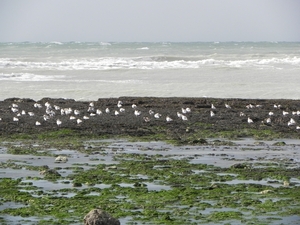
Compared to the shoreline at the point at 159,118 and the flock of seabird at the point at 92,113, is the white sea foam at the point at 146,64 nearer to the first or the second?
the shoreline at the point at 159,118

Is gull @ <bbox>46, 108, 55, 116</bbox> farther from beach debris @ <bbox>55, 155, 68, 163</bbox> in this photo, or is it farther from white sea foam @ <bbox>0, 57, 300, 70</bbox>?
white sea foam @ <bbox>0, 57, 300, 70</bbox>

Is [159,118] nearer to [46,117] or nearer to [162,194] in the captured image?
[46,117]

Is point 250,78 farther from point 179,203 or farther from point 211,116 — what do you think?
point 179,203

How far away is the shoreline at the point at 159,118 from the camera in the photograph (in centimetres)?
1911

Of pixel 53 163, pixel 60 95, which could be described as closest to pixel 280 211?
pixel 53 163

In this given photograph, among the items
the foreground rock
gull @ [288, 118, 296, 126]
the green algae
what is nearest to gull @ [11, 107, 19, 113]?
the green algae

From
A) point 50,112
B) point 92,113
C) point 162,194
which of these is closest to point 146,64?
point 92,113

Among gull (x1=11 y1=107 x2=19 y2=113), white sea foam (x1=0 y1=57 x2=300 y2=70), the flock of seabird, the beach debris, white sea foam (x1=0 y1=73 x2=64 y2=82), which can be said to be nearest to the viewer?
the beach debris

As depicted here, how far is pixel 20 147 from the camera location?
54.4 ft

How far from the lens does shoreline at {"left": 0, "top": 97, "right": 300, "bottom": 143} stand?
19109 millimetres

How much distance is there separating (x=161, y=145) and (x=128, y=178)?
4639 millimetres

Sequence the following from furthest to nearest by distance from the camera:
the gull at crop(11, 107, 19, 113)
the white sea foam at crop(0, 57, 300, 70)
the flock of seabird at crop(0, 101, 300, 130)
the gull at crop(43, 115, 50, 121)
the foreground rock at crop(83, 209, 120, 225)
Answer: the white sea foam at crop(0, 57, 300, 70)
the gull at crop(11, 107, 19, 113)
the gull at crop(43, 115, 50, 121)
the flock of seabird at crop(0, 101, 300, 130)
the foreground rock at crop(83, 209, 120, 225)

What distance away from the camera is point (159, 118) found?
846 inches

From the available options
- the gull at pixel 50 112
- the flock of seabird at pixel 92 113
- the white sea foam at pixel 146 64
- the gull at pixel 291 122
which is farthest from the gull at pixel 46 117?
the white sea foam at pixel 146 64
